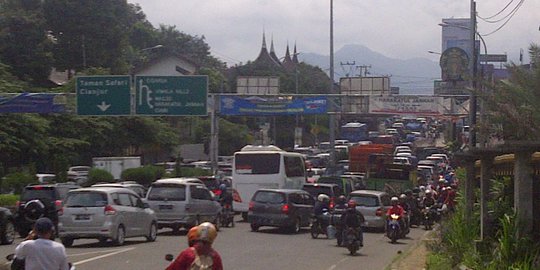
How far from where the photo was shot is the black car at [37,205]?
1026 inches

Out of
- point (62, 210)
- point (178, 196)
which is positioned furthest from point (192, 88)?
point (62, 210)

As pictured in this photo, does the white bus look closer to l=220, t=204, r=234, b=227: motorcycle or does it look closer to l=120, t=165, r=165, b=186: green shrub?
l=220, t=204, r=234, b=227: motorcycle

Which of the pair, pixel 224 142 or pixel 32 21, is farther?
pixel 224 142

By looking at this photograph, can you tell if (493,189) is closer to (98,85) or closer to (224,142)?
(98,85)

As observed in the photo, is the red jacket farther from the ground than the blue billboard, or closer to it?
closer to it

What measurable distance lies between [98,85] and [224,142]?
123ft

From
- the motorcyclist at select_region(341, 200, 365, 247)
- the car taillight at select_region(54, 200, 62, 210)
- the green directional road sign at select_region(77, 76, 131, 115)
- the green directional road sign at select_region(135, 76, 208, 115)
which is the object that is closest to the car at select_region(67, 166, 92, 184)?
the green directional road sign at select_region(77, 76, 131, 115)


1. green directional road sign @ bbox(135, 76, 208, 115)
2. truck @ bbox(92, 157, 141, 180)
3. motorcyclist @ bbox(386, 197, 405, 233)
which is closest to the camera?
motorcyclist @ bbox(386, 197, 405, 233)

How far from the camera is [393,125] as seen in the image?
404 ft

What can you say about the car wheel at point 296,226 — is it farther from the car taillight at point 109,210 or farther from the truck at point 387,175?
the truck at point 387,175

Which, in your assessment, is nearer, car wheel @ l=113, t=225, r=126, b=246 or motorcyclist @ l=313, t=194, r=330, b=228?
car wheel @ l=113, t=225, r=126, b=246

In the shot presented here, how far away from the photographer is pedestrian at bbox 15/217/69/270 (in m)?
9.76

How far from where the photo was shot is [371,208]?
1359 inches

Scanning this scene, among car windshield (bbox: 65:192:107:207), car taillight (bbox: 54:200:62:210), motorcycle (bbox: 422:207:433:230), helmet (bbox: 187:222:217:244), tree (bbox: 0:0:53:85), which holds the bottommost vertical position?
motorcycle (bbox: 422:207:433:230)
